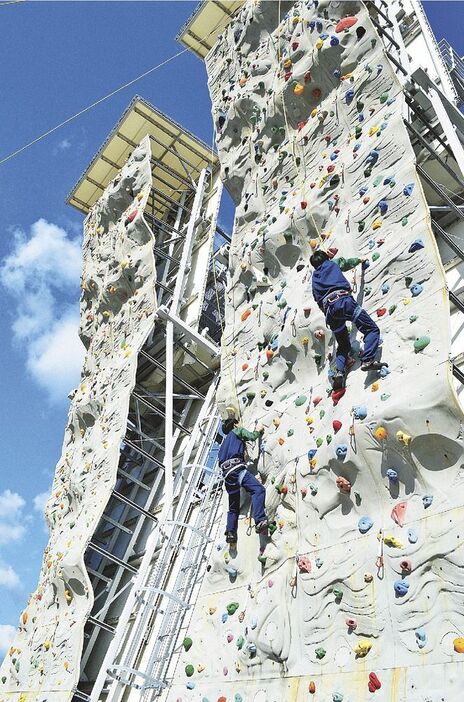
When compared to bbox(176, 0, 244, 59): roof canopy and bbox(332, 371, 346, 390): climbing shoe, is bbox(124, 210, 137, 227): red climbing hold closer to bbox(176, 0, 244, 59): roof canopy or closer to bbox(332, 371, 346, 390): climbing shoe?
bbox(176, 0, 244, 59): roof canopy

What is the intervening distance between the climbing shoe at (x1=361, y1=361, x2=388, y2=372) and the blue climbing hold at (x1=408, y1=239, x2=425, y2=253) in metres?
1.08

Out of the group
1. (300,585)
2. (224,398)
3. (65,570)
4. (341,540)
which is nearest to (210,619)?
(300,585)

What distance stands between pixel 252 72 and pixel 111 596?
8.83 metres

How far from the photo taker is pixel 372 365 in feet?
16.6

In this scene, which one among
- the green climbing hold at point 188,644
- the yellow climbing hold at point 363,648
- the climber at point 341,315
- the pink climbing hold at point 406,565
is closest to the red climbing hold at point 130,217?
the climber at point 341,315

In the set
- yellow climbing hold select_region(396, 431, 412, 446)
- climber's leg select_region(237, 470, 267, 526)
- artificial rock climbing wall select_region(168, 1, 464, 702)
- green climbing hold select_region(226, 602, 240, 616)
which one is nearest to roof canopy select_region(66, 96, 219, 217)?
artificial rock climbing wall select_region(168, 1, 464, 702)

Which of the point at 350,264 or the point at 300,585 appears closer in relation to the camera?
the point at 300,585

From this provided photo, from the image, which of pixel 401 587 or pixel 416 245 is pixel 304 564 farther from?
pixel 416 245

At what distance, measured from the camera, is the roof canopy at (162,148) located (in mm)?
14547

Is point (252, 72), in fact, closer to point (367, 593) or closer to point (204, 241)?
point (204, 241)

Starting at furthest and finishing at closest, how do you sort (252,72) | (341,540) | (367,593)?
(252,72), (341,540), (367,593)

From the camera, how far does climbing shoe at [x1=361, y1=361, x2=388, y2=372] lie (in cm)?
497

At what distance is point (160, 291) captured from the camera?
12.7m

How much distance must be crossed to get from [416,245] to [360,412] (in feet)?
5.21
